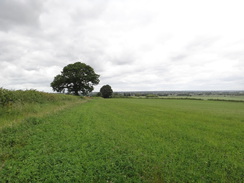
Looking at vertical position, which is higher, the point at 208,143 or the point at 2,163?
the point at 2,163

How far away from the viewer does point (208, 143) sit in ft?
23.7

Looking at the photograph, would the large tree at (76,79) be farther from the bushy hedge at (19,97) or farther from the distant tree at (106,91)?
the distant tree at (106,91)

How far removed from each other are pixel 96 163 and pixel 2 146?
4.66 metres

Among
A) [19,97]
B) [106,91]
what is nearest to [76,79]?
[19,97]

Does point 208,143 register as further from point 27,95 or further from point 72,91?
point 72,91

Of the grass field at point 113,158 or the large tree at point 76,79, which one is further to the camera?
the large tree at point 76,79

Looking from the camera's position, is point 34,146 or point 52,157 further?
point 34,146

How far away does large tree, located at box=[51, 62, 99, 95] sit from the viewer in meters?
45.4

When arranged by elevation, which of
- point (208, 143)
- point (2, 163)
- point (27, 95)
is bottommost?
point (208, 143)

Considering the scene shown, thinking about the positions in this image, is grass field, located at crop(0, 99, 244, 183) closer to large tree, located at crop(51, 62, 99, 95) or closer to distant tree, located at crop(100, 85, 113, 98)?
large tree, located at crop(51, 62, 99, 95)

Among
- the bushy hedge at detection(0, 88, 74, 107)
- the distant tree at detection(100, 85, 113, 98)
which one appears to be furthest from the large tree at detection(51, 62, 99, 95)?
the distant tree at detection(100, 85, 113, 98)

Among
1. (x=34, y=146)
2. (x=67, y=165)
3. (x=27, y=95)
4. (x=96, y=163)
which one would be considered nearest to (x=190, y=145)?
(x=96, y=163)

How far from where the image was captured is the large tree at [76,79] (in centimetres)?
4538

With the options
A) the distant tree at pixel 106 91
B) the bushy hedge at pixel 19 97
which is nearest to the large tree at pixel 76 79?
the bushy hedge at pixel 19 97
